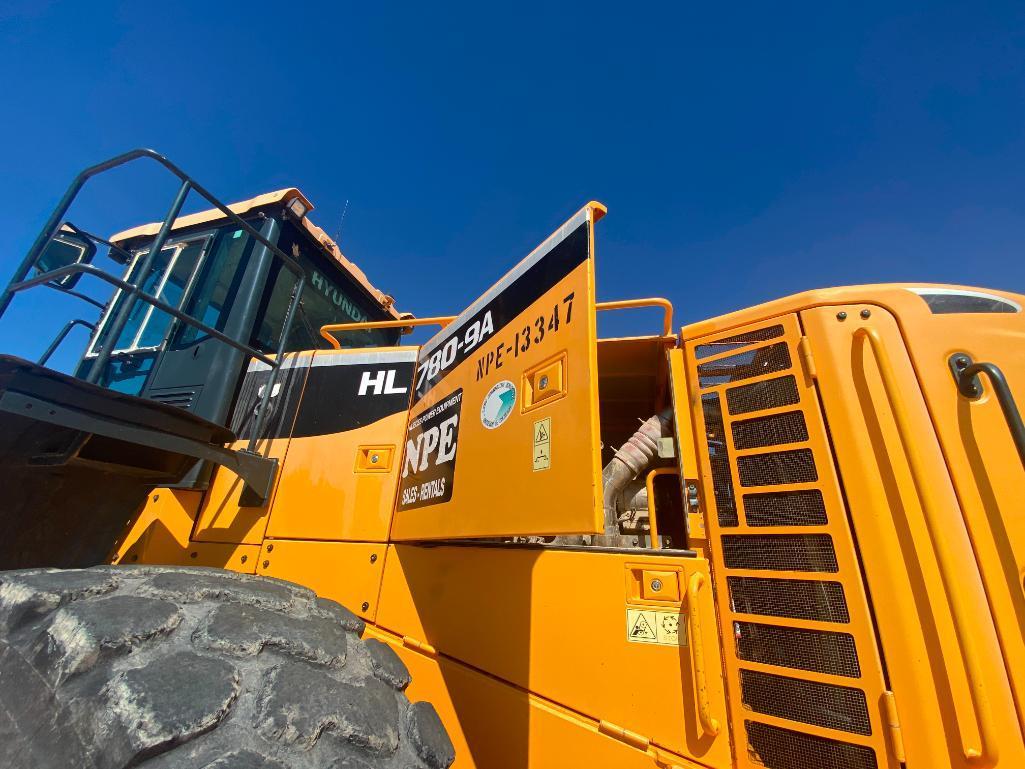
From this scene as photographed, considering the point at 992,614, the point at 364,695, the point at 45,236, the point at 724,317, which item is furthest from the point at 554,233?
the point at 45,236

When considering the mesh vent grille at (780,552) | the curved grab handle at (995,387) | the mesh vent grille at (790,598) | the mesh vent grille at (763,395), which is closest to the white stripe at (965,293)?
the curved grab handle at (995,387)

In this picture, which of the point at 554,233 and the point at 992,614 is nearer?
the point at 992,614

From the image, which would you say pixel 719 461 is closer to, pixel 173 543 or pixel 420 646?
pixel 420 646

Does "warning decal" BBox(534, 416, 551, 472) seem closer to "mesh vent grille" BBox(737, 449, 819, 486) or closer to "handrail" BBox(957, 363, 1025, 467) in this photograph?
"mesh vent grille" BBox(737, 449, 819, 486)

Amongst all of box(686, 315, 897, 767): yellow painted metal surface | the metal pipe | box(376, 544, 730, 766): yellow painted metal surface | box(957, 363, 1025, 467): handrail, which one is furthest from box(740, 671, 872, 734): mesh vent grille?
the metal pipe

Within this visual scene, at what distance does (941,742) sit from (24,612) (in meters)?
2.40

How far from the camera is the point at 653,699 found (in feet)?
5.00

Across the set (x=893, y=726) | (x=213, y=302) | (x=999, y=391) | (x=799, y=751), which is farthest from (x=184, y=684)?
(x=213, y=302)

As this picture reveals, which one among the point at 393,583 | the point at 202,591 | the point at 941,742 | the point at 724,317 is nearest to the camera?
the point at 941,742

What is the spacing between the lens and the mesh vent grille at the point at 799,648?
4.57 feet

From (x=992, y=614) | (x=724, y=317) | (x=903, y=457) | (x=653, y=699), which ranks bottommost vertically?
(x=653, y=699)

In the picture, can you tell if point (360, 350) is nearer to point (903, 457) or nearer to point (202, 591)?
point (202, 591)

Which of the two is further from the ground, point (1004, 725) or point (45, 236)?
point (45, 236)

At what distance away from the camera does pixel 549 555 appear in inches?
71.6
